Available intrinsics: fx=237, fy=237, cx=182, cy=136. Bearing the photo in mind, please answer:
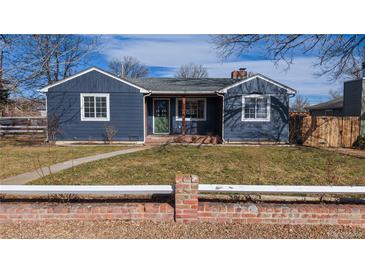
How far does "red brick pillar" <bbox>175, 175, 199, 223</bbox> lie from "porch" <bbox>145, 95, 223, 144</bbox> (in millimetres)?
11012

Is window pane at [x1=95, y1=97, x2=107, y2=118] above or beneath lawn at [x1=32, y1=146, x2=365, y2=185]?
above

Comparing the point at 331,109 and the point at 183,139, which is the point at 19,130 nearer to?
the point at 183,139

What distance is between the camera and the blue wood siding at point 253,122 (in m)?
13.3

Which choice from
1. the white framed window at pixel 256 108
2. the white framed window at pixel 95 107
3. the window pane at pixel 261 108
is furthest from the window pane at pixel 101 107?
the window pane at pixel 261 108

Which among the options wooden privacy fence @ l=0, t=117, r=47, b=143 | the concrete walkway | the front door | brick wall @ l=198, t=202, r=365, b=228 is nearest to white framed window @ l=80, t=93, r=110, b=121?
the front door

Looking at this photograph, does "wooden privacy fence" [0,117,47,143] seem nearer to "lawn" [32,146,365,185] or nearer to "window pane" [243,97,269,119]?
"lawn" [32,146,365,185]

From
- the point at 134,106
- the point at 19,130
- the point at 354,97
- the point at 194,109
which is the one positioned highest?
the point at 354,97

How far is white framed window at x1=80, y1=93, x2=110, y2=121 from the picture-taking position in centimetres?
1312

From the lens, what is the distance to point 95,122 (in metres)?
13.2

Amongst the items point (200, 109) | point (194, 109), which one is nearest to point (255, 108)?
point (200, 109)

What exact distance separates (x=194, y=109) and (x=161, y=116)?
2139 millimetres

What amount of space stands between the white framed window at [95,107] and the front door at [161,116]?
3.03 m

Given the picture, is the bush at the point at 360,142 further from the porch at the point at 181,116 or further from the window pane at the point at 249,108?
the porch at the point at 181,116

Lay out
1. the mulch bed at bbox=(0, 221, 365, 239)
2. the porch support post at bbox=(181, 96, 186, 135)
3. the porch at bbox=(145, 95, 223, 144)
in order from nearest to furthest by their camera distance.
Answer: the mulch bed at bbox=(0, 221, 365, 239) → the porch support post at bbox=(181, 96, 186, 135) → the porch at bbox=(145, 95, 223, 144)
